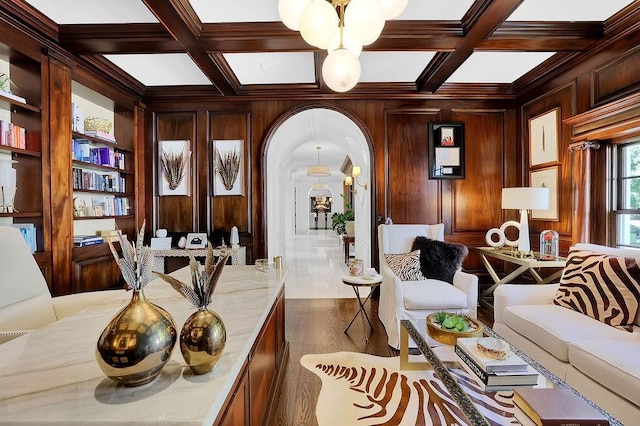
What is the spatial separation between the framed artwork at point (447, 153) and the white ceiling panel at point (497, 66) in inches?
25.3

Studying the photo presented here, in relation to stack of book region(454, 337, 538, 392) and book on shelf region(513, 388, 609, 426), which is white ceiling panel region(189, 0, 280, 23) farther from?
book on shelf region(513, 388, 609, 426)

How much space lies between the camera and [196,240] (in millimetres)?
4406

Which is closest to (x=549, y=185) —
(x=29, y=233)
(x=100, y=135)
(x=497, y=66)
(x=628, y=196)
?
(x=628, y=196)

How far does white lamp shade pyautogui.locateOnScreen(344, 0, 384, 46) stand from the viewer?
175cm

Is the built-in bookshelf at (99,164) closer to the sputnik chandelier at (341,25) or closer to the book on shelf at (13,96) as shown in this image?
the book on shelf at (13,96)

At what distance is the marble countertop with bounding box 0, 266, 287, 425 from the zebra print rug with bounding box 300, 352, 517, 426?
104cm

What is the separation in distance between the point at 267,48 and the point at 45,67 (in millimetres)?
1995

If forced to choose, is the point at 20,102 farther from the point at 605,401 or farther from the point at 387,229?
the point at 605,401

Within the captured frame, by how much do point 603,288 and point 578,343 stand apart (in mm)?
606

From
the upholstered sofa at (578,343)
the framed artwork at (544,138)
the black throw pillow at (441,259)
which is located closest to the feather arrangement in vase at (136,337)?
the upholstered sofa at (578,343)

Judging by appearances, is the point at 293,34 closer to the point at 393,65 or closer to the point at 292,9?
the point at 292,9

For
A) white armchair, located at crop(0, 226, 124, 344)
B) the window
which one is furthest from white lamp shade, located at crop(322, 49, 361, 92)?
the window

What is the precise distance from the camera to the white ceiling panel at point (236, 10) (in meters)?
2.55

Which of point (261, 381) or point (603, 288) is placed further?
point (603, 288)
